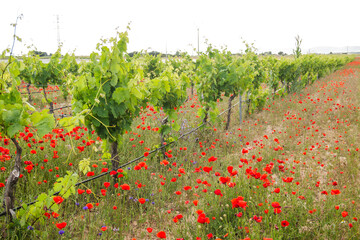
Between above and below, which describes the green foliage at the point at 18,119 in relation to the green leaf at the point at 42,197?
above

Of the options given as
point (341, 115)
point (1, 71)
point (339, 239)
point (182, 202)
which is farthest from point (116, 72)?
point (341, 115)

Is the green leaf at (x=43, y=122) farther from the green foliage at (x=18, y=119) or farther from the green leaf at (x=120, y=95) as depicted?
the green leaf at (x=120, y=95)

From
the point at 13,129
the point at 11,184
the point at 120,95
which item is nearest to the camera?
the point at 13,129

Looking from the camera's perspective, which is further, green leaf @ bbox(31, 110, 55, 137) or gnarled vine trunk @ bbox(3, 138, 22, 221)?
gnarled vine trunk @ bbox(3, 138, 22, 221)

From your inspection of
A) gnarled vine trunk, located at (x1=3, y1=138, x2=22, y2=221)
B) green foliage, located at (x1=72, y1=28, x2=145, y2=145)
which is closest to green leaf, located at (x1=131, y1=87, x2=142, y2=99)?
green foliage, located at (x1=72, y1=28, x2=145, y2=145)

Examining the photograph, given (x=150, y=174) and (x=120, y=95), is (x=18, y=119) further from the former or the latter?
(x=150, y=174)

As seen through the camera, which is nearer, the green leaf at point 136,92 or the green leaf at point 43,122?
the green leaf at point 43,122

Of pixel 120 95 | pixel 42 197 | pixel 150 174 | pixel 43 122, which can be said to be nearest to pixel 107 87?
pixel 120 95

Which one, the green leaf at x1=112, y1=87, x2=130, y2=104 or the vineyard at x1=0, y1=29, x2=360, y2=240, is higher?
the green leaf at x1=112, y1=87, x2=130, y2=104

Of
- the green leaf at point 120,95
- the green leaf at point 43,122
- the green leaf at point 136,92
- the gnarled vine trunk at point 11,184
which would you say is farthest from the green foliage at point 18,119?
the green leaf at point 136,92

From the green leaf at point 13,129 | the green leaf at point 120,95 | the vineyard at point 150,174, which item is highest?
the green leaf at point 120,95

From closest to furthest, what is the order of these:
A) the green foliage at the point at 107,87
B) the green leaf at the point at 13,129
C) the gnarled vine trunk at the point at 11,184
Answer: the green leaf at the point at 13,129, the gnarled vine trunk at the point at 11,184, the green foliage at the point at 107,87

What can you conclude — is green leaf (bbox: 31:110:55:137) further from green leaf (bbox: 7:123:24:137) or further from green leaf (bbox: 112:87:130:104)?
green leaf (bbox: 112:87:130:104)

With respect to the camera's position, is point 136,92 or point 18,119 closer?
point 18,119
